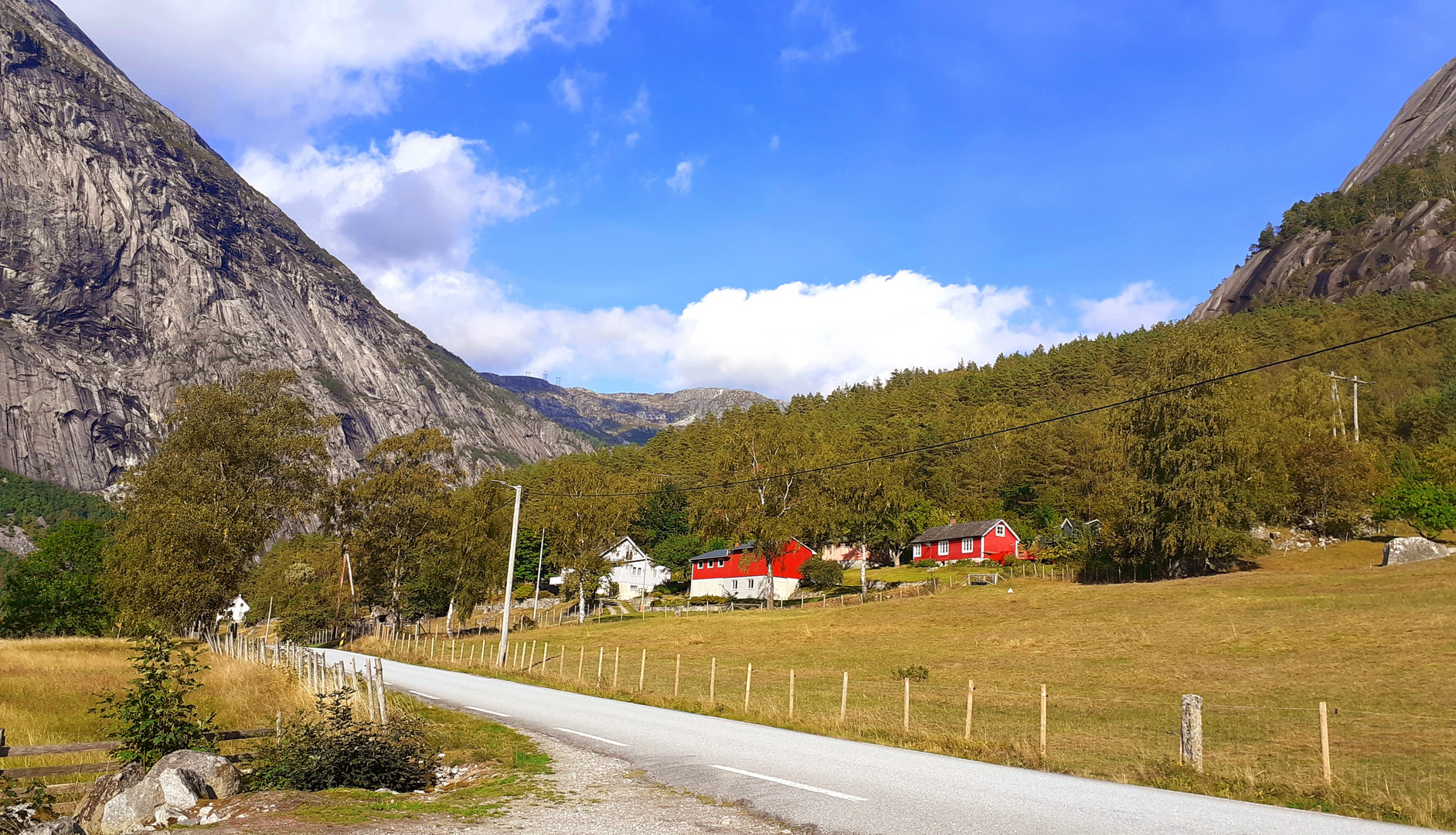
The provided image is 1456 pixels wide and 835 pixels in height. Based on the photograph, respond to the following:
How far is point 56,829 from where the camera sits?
9227 millimetres

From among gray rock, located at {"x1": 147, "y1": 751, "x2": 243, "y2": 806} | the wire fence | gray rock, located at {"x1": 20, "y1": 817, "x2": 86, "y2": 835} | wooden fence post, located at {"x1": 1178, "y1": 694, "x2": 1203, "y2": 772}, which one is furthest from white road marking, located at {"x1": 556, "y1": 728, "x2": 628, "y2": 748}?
wooden fence post, located at {"x1": 1178, "y1": 694, "x2": 1203, "y2": 772}

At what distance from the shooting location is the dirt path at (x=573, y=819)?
9250mm

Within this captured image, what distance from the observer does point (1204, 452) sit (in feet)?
206

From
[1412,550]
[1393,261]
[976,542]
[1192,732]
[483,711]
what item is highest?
[1393,261]

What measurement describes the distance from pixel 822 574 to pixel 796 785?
76.8 meters

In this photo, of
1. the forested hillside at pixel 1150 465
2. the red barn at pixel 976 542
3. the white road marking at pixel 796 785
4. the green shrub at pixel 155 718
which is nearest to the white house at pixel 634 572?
the forested hillside at pixel 1150 465

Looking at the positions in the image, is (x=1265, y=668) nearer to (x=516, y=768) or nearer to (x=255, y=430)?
(x=516, y=768)

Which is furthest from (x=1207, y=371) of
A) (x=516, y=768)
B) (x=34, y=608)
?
(x=34, y=608)

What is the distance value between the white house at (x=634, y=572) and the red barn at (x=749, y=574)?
18.1 metres

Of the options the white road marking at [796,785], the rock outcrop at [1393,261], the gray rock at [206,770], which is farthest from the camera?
the rock outcrop at [1393,261]

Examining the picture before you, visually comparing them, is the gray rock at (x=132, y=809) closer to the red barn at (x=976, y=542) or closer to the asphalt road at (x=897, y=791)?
the asphalt road at (x=897, y=791)

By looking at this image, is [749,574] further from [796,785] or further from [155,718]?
[796,785]

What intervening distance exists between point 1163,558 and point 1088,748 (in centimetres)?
5533

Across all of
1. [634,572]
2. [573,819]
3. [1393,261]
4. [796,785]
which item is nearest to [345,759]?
[573,819]
